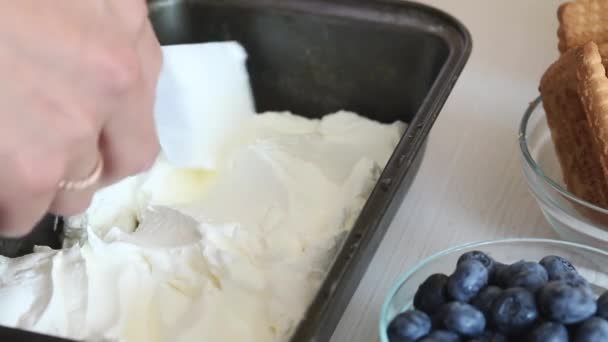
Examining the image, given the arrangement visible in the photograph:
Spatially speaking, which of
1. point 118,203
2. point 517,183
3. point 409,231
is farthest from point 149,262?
point 517,183

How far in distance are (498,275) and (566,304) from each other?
0.06m

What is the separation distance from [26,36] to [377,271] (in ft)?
1.18

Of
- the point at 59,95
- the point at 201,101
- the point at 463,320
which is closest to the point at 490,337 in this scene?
the point at 463,320

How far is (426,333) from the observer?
0.45 meters

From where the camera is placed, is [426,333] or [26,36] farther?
[426,333]

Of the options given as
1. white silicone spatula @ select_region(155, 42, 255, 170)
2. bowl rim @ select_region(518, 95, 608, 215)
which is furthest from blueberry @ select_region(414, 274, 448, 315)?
white silicone spatula @ select_region(155, 42, 255, 170)

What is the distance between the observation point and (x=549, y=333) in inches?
17.0

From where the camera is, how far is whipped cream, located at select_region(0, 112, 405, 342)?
1.77ft

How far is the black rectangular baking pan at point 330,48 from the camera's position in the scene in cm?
70

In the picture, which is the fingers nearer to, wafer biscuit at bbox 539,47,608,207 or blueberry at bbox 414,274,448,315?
blueberry at bbox 414,274,448,315

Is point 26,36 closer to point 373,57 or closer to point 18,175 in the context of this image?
point 18,175

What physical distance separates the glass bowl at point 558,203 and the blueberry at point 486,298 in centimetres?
12

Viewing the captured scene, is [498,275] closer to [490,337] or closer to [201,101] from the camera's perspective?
[490,337]

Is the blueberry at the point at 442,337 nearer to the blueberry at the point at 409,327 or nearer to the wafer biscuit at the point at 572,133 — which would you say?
the blueberry at the point at 409,327
